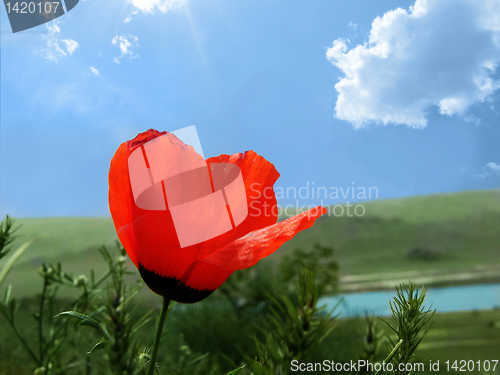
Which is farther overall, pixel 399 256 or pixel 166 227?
pixel 399 256

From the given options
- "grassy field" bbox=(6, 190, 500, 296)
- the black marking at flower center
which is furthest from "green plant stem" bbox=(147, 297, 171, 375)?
"grassy field" bbox=(6, 190, 500, 296)

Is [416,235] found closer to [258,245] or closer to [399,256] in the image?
[399,256]

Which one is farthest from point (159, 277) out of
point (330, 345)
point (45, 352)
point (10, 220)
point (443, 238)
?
point (443, 238)

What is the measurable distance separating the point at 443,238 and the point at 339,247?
7.56ft

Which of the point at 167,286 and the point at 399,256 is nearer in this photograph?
the point at 167,286

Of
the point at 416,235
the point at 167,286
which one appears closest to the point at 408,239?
the point at 416,235

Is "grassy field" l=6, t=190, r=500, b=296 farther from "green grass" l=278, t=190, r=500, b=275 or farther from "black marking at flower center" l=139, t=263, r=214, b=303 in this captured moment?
"black marking at flower center" l=139, t=263, r=214, b=303

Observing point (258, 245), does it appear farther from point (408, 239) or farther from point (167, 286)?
point (408, 239)

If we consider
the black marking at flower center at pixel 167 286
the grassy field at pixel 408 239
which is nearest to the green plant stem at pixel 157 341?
the black marking at flower center at pixel 167 286

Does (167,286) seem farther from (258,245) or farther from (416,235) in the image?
(416,235)

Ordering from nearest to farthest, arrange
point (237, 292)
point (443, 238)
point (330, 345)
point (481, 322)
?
point (330, 345) < point (237, 292) < point (481, 322) < point (443, 238)

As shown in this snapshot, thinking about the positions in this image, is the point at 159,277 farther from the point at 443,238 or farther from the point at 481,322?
the point at 443,238

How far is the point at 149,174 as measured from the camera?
0.24 metres

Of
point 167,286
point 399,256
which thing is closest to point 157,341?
point 167,286
